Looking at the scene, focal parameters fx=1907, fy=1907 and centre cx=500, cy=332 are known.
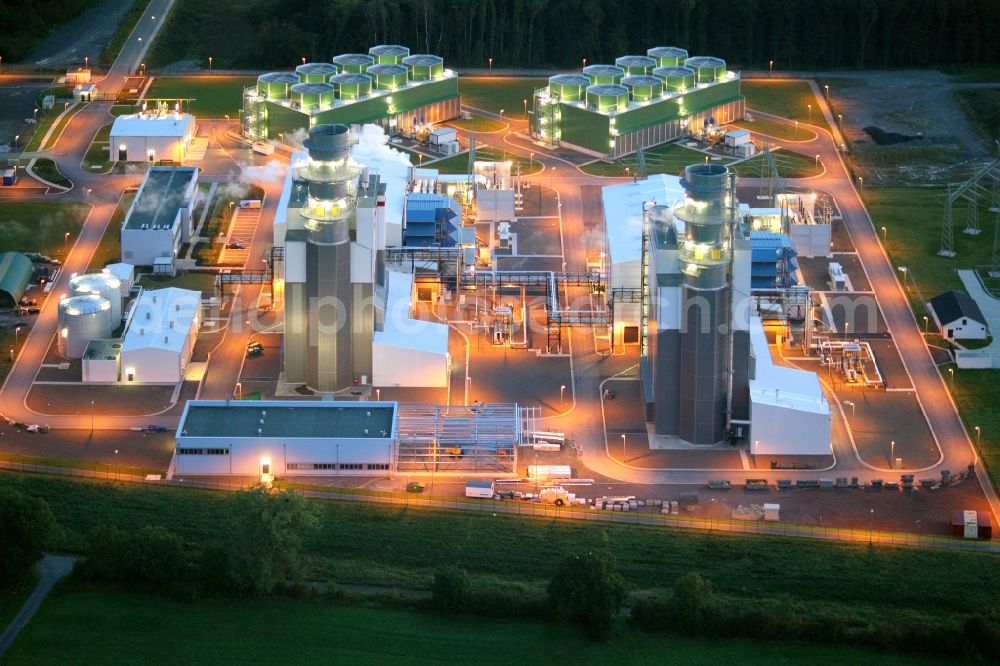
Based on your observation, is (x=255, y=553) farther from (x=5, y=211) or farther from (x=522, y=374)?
(x=5, y=211)

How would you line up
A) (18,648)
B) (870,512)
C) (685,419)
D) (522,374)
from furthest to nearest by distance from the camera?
(522,374) → (685,419) → (870,512) → (18,648)

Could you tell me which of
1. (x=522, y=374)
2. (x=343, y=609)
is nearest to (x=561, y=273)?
(x=522, y=374)

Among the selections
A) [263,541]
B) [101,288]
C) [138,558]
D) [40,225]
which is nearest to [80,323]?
[101,288]

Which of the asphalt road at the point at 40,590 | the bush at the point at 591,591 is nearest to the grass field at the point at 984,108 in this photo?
the bush at the point at 591,591

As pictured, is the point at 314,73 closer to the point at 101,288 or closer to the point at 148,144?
the point at 148,144

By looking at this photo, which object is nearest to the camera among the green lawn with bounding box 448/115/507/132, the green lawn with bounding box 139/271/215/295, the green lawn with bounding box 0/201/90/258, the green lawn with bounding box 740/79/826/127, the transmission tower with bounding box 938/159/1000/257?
the green lawn with bounding box 139/271/215/295

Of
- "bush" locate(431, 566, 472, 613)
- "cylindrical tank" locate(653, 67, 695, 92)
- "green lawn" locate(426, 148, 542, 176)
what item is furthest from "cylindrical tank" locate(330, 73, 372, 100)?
"bush" locate(431, 566, 472, 613)

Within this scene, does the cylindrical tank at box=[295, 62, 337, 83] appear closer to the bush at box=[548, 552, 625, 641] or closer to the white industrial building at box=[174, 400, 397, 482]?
the white industrial building at box=[174, 400, 397, 482]
